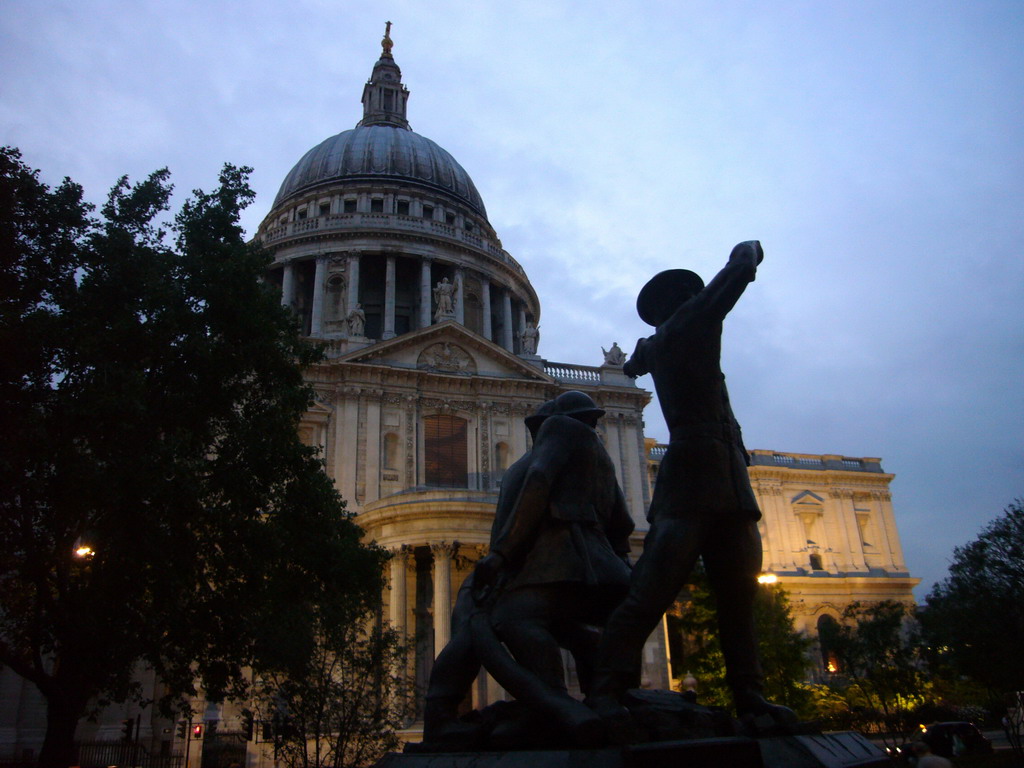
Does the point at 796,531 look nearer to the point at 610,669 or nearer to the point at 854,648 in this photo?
the point at 854,648

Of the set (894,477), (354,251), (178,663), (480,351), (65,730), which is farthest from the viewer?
(894,477)

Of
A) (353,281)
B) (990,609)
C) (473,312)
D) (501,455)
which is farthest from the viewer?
(473,312)

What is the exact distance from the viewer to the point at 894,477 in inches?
2151

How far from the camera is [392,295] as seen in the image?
4753 cm

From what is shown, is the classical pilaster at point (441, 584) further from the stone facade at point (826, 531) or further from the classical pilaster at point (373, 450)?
the stone facade at point (826, 531)

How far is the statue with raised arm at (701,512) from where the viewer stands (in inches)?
195

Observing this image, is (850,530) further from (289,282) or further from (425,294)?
(289,282)

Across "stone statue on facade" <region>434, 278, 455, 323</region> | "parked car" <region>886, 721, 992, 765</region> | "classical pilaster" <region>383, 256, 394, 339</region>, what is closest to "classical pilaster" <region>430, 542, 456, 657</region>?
"parked car" <region>886, 721, 992, 765</region>

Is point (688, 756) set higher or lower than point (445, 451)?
lower

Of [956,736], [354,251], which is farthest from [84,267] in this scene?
[354,251]

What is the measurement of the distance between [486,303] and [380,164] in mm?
14115

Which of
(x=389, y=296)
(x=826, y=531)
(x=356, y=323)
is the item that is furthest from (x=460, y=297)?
(x=826, y=531)

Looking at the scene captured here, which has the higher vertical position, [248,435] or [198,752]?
[248,435]

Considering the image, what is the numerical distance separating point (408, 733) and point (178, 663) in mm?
11731
